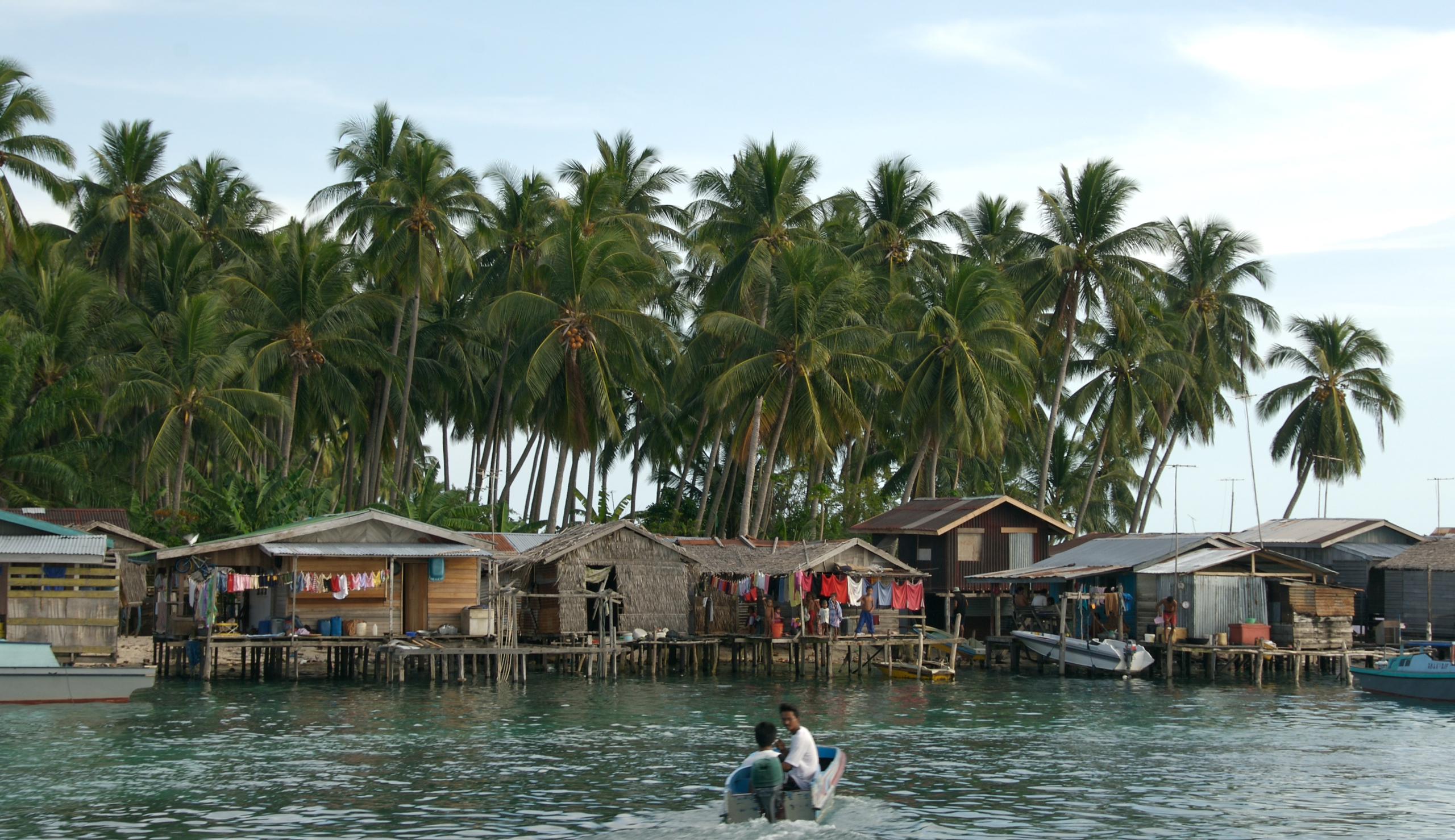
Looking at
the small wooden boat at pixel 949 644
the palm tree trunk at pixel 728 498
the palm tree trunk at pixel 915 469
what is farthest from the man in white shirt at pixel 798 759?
the palm tree trunk at pixel 728 498

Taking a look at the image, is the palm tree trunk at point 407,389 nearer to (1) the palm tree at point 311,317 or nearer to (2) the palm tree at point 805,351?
(1) the palm tree at point 311,317

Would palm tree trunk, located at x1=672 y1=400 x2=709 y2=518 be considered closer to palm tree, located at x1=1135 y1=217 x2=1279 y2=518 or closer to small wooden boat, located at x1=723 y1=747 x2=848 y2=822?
palm tree, located at x1=1135 y1=217 x2=1279 y2=518

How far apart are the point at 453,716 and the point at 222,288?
25662 millimetres

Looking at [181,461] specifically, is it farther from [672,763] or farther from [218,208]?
[672,763]

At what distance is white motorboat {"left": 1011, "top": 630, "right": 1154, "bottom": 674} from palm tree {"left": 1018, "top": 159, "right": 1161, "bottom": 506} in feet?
41.0

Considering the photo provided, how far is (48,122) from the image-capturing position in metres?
44.6

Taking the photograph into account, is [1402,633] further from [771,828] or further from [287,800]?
[287,800]

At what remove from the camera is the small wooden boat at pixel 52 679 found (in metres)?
29.2

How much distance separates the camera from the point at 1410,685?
36031 mm

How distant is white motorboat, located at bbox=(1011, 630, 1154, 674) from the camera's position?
4100 cm

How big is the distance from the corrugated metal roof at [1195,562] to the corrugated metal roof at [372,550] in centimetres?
1941

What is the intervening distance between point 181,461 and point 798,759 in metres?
33.3

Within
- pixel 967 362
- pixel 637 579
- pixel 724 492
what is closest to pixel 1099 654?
pixel 967 362

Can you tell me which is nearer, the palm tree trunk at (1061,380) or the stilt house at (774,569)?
the stilt house at (774,569)
